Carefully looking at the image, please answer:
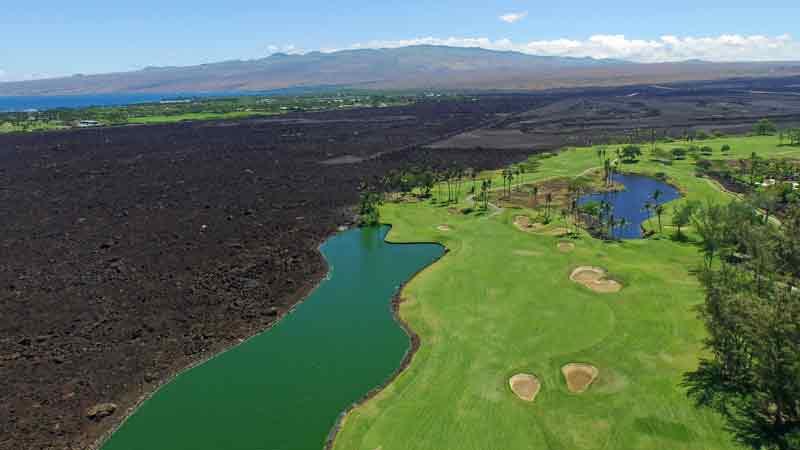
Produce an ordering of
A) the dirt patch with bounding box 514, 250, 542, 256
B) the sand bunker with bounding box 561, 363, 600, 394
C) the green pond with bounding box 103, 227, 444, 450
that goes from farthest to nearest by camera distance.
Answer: the dirt patch with bounding box 514, 250, 542, 256 < the sand bunker with bounding box 561, 363, 600, 394 < the green pond with bounding box 103, 227, 444, 450

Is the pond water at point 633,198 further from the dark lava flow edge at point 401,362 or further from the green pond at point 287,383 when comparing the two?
the green pond at point 287,383

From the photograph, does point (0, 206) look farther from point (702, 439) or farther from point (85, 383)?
point (702, 439)

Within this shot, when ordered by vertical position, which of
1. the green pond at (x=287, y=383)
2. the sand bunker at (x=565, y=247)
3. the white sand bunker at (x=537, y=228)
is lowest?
the green pond at (x=287, y=383)

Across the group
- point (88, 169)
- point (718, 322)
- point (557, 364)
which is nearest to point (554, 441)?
point (557, 364)

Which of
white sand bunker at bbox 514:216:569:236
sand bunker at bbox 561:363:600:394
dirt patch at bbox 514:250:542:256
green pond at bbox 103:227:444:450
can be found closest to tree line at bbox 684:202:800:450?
sand bunker at bbox 561:363:600:394

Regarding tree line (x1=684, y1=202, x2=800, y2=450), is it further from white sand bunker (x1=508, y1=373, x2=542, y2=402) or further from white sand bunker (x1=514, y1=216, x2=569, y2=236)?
white sand bunker (x1=514, y1=216, x2=569, y2=236)

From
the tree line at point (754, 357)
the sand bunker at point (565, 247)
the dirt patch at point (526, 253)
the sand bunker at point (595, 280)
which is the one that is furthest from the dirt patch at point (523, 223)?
the tree line at point (754, 357)
